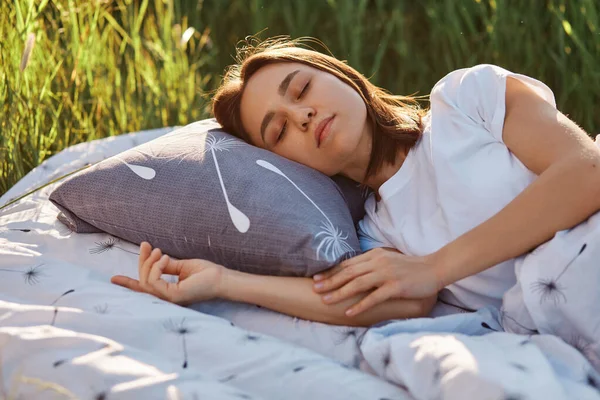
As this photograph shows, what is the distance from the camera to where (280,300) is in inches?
62.3

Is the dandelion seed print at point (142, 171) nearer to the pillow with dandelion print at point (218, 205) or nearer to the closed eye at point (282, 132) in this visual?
the pillow with dandelion print at point (218, 205)

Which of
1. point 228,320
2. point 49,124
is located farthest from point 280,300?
point 49,124

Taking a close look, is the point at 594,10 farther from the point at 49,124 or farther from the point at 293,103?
the point at 49,124

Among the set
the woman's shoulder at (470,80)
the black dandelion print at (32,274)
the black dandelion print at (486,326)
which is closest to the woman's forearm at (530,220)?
the black dandelion print at (486,326)

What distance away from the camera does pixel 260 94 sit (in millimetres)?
1892

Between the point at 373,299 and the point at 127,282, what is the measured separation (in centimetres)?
53

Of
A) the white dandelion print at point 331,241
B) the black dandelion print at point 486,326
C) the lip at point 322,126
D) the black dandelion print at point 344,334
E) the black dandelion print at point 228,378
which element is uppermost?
the lip at point 322,126

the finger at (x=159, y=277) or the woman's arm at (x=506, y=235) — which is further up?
the woman's arm at (x=506, y=235)

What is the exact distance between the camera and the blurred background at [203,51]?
2.42 metres

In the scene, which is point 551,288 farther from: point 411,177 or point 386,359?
point 411,177

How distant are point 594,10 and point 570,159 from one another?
1524 millimetres

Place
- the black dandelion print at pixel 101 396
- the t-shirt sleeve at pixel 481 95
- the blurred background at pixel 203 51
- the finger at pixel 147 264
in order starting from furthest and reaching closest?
1. the blurred background at pixel 203 51
2. the t-shirt sleeve at pixel 481 95
3. the finger at pixel 147 264
4. the black dandelion print at pixel 101 396

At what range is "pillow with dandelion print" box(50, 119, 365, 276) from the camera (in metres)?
1.62

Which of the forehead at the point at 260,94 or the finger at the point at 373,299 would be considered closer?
the finger at the point at 373,299
